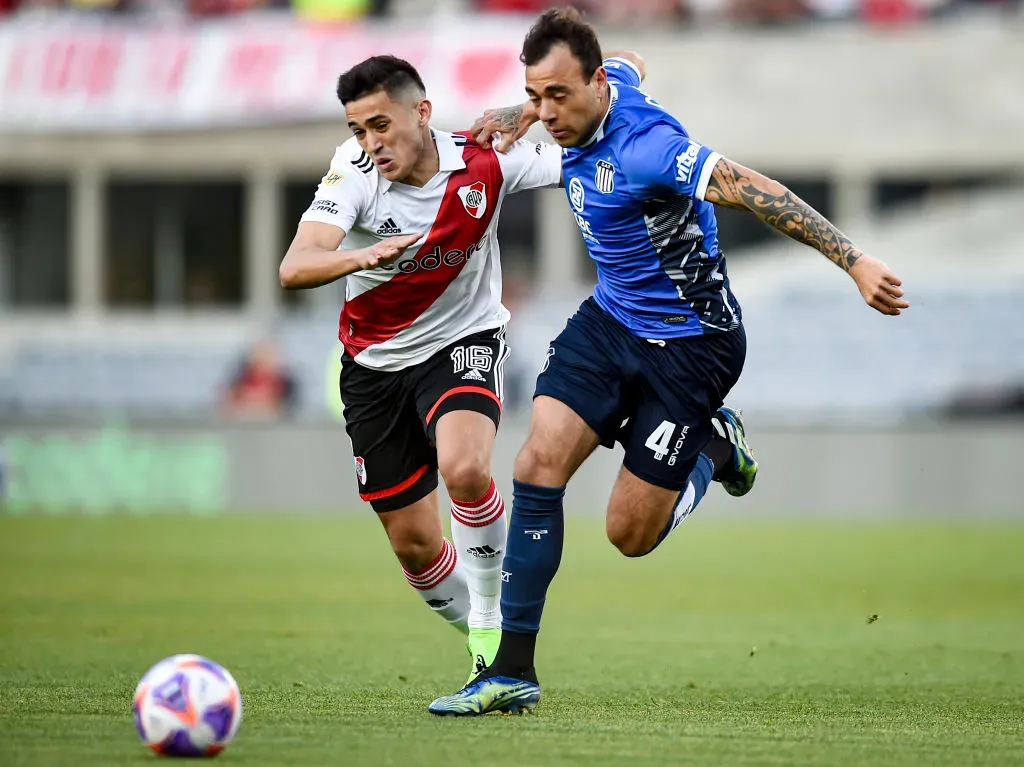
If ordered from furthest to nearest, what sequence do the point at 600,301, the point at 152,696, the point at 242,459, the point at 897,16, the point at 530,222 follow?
the point at 530,222 → the point at 897,16 → the point at 242,459 → the point at 600,301 → the point at 152,696

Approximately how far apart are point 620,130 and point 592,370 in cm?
100

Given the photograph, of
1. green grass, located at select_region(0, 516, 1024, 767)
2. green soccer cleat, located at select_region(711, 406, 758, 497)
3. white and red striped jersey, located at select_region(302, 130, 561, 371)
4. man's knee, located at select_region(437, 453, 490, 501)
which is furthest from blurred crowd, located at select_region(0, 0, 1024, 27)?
man's knee, located at select_region(437, 453, 490, 501)

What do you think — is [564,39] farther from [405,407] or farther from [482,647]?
[482,647]

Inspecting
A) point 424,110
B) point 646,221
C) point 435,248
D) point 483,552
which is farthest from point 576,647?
point 424,110

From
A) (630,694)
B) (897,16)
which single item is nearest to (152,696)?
(630,694)

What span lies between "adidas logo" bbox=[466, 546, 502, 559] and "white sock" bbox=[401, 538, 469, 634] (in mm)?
325

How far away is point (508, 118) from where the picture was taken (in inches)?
294

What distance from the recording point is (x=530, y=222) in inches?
1249

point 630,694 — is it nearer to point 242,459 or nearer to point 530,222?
point 242,459

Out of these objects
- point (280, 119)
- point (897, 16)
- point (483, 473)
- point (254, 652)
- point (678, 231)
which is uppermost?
point (897, 16)

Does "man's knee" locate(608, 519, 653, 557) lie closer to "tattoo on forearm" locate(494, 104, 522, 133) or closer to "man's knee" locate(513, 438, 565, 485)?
"man's knee" locate(513, 438, 565, 485)

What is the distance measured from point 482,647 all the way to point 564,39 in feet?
8.36

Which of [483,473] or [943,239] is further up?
[943,239]

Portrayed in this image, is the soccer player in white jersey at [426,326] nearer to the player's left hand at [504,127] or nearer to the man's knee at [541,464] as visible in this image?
the player's left hand at [504,127]
